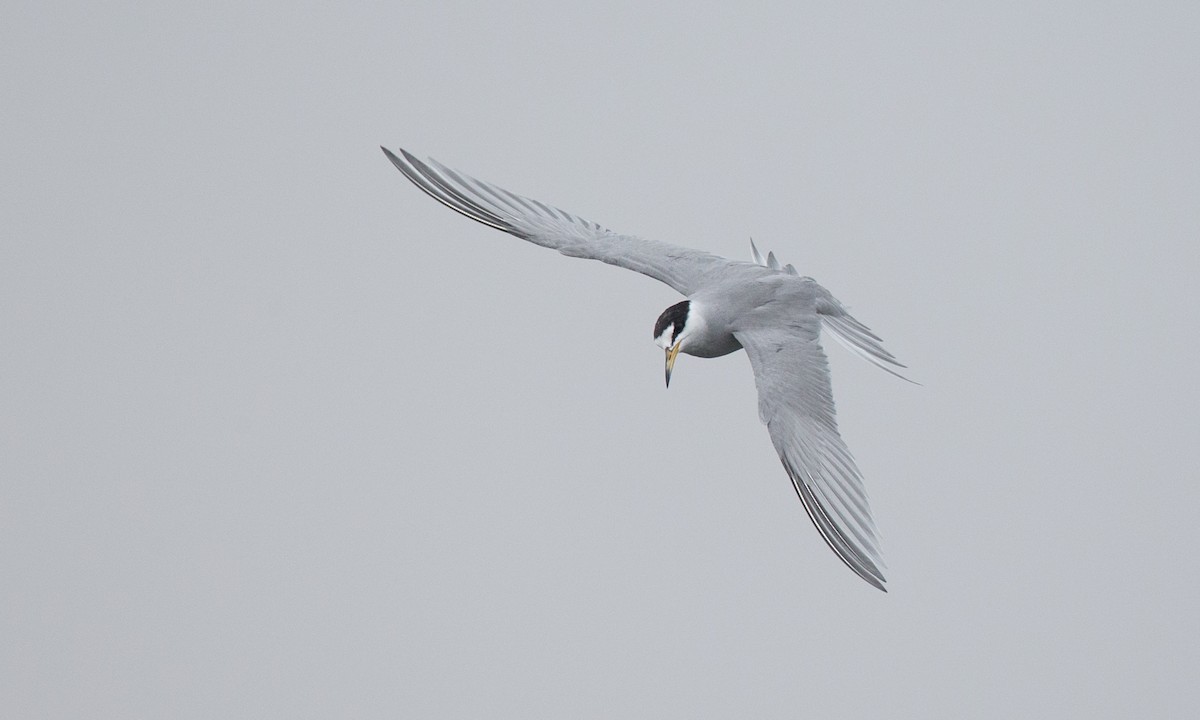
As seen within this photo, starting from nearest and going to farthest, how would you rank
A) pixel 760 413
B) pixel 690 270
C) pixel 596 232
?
pixel 760 413 < pixel 690 270 < pixel 596 232

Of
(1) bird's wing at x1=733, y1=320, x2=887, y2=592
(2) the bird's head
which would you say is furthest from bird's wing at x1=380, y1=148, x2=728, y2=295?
(1) bird's wing at x1=733, y1=320, x2=887, y2=592

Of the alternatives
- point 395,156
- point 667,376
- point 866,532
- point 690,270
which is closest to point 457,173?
point 395,156

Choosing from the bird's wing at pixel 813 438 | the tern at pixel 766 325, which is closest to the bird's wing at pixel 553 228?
the tern at pixel 766 325

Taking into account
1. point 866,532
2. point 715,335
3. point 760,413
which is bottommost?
point 866,532

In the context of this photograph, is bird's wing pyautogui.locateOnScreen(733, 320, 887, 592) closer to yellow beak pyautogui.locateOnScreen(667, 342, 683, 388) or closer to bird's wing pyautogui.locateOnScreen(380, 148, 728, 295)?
yellow beak pyautogui.locateOnScreen(667, 342, 683, 388)

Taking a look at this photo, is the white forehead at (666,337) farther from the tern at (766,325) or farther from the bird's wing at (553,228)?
the bird's wing at (553,228)

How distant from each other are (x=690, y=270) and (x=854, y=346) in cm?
146

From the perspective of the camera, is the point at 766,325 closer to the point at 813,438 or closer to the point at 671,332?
the point at 671,332

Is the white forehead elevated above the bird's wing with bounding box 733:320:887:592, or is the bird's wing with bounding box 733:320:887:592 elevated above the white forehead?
the white forehead

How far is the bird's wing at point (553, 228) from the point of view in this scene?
473 inches

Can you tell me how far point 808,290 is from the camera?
11.5 m

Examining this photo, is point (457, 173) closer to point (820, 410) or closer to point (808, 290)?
point (808, 290)

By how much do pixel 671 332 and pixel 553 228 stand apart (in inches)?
88.5

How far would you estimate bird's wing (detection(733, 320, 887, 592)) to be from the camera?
9.52 metres
